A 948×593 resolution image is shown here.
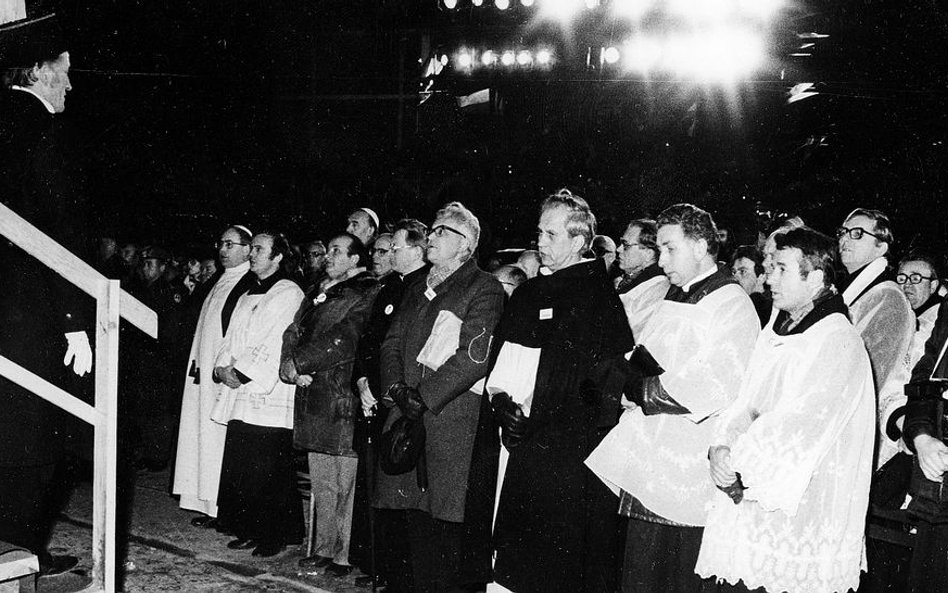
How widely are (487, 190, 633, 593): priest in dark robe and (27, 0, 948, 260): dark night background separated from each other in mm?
7577

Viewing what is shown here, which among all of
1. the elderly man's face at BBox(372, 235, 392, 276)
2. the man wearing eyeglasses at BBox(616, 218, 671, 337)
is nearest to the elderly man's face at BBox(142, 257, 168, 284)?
the elderly man's face at BBox(372, 235, 392, 276)

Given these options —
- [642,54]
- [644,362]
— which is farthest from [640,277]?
[642,54]

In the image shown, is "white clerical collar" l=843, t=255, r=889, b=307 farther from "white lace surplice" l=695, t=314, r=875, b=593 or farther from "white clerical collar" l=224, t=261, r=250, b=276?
"white clerical collar" l=224, t=261, r=250, b=276

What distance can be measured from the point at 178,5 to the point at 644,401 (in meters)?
15.3

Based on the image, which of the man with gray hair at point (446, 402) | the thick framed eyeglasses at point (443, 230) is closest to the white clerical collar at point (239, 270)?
the man with gray hair at point (446, 402)

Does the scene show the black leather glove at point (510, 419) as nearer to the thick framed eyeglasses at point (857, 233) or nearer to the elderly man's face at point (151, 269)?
the thick framed eyeglasses at point (857, 233)

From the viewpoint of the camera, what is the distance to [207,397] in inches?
262

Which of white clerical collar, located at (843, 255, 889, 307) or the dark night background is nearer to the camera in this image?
white clerical collar, located at (843, 255, 889, 307)

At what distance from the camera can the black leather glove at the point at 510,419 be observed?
4.23 metres

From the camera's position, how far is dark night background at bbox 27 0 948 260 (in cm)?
1134

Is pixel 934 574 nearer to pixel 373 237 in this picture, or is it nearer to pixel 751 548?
pixel 751 548

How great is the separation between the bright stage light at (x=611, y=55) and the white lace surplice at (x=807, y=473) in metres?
8.86

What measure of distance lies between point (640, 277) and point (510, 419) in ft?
4.41

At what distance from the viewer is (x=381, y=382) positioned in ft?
16.1
